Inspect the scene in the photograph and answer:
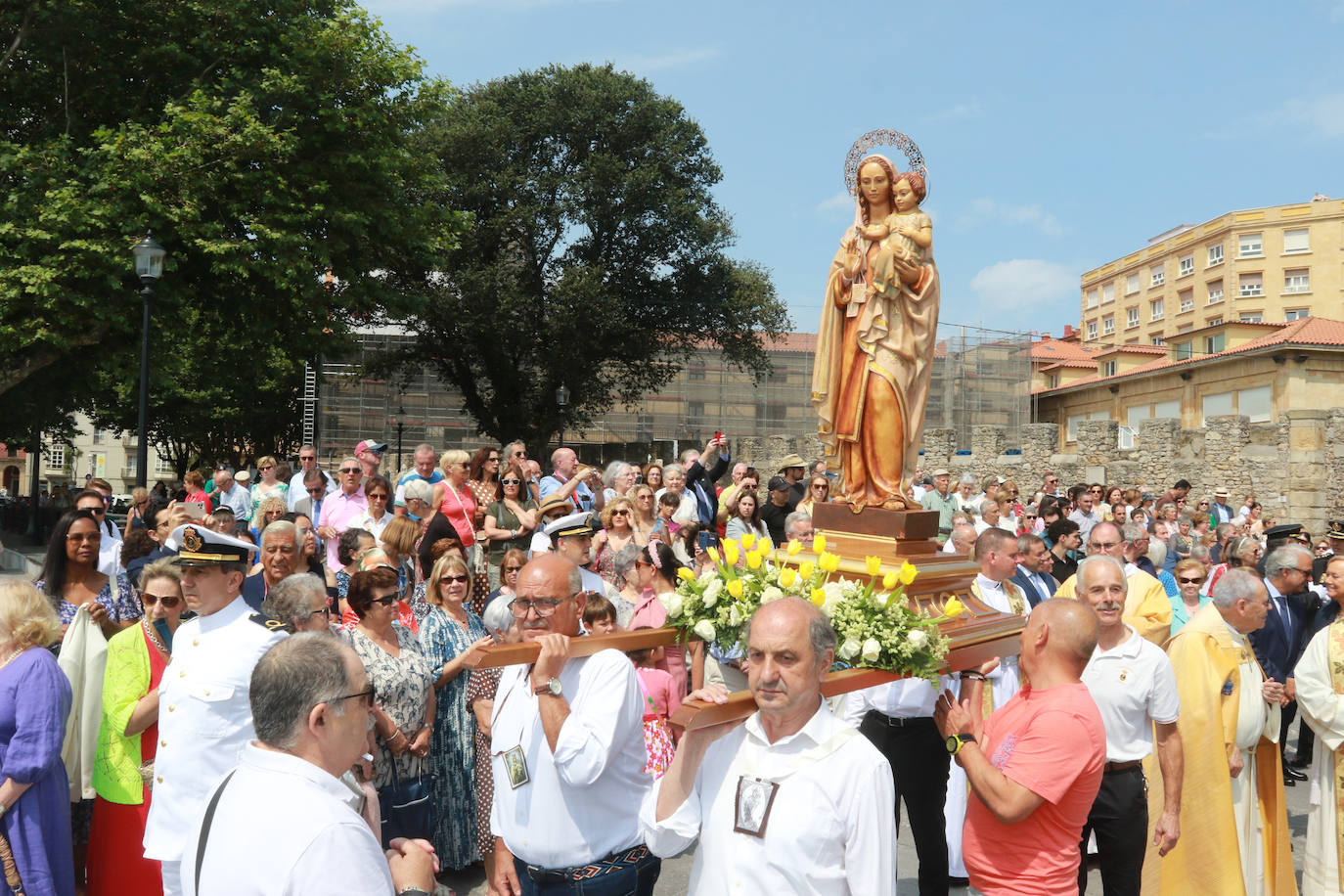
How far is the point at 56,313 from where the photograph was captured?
56.0 feet

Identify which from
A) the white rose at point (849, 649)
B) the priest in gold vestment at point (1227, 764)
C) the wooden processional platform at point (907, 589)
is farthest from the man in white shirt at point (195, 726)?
the priest in gold vestment at point (1227, 764)

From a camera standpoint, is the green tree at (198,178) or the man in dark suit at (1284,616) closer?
the man in dark suit at (1284,616)

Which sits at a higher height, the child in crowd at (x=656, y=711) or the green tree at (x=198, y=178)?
the green tree at (x=198, y=178)

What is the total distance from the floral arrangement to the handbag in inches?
86.4

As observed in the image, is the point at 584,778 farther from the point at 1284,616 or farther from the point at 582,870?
the point at 1284,616

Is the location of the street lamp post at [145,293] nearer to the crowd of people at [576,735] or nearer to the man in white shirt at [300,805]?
the crowd of people at [576,735]

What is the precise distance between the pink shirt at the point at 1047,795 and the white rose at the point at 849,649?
686 millimetres

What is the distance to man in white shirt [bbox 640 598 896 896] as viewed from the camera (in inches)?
104

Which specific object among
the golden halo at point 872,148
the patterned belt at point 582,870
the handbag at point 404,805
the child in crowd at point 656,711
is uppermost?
the golden halo at point 872,148

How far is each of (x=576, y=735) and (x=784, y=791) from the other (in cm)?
87

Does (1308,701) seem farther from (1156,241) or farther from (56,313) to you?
(1156,241)

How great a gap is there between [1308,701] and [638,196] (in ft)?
96.0

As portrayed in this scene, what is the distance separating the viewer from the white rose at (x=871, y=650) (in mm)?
3150

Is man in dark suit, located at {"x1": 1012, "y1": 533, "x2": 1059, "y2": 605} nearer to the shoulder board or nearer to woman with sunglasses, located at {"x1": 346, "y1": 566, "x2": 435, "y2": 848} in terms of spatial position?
woman with sunglasses, located at {"x1": 346, "y1": 566, "x2": 435, "y2": 848}
